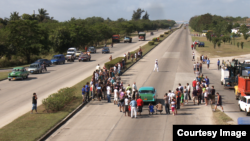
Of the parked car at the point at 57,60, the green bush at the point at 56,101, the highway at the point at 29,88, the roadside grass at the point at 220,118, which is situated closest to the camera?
the roadside grass at the point at 220,118

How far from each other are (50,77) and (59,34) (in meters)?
27.1

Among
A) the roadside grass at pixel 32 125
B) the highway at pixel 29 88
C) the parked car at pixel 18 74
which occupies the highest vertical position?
the parked car at pixel 18 74

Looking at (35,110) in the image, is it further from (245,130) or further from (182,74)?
(182,74)

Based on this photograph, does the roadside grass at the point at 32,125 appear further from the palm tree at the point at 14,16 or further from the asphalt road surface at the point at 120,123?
the palm tree at the point at 14,16

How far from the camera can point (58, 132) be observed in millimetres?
17203

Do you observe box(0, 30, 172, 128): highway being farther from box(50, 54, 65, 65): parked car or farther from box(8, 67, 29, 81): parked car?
box(50, 54, 65, 65): parked car

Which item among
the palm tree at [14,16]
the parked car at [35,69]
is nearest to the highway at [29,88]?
the parked car at [35,69]

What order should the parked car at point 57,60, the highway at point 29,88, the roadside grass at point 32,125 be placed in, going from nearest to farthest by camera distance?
the roadside grass at point 32,125
the highway at point 29,88
the parked car at point 57,60

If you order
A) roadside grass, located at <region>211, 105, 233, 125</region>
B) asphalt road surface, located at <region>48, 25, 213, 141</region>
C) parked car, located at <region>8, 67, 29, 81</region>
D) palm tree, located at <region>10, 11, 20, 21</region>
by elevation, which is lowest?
asphalt road surface, located at <region>48, 25, 213, 141</region>

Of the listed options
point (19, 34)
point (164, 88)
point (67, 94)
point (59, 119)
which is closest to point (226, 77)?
point (164, 88)

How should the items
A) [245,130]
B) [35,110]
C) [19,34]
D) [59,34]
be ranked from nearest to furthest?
[245,130]
[35,110]
[19,34]
[59,34]

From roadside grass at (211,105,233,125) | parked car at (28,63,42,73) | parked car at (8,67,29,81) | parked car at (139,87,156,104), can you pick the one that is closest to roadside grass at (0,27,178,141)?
parked car at (139,87,156,104)

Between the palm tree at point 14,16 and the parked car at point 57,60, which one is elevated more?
the palm tree at point 14,16

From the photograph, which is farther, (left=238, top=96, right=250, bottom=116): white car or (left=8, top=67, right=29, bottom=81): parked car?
(left=8, top=67, right=29, bottom=81): parked car
